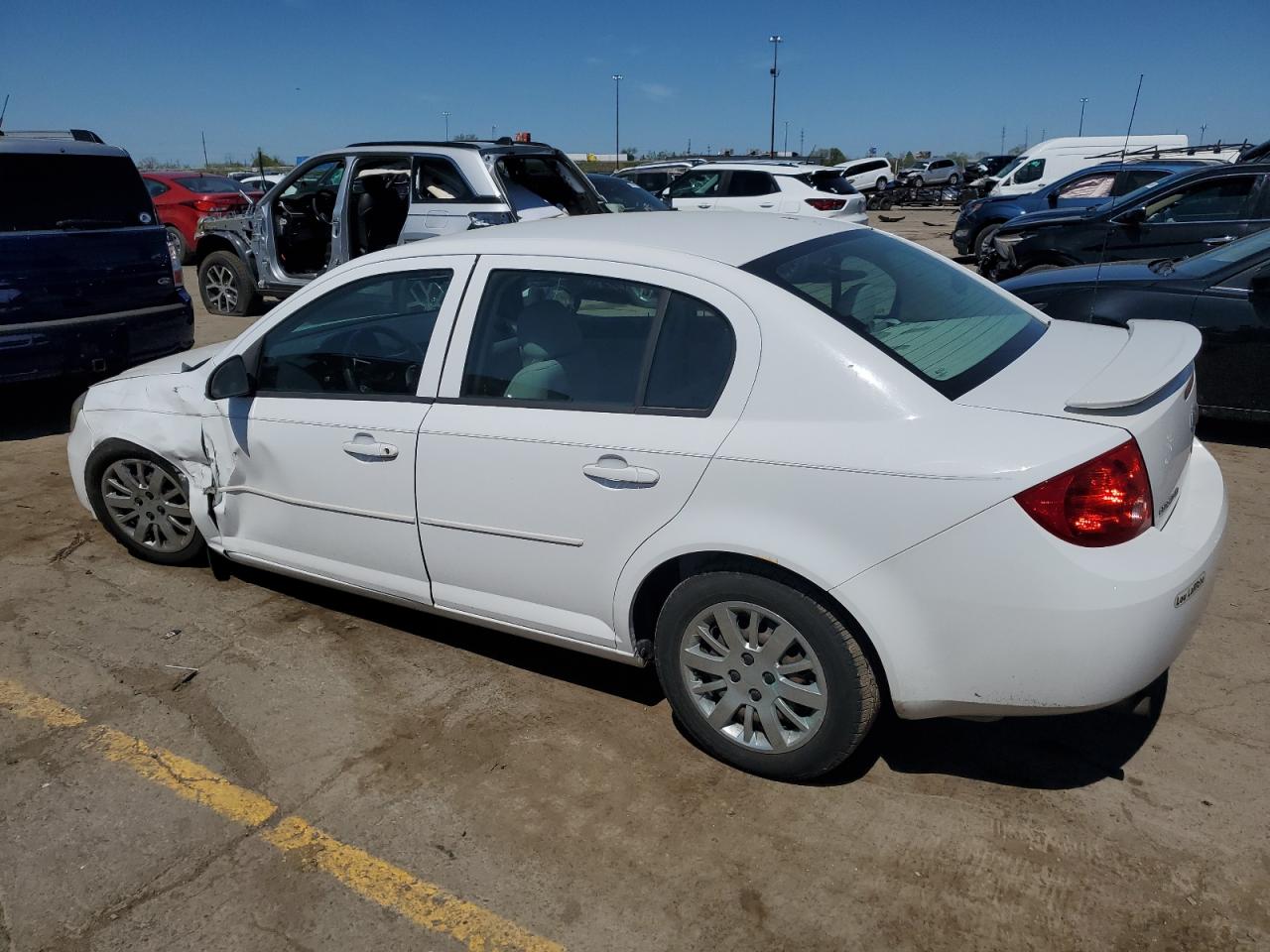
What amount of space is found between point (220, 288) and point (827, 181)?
979 cm

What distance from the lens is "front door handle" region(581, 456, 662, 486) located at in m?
2.80

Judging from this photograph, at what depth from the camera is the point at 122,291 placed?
22.7 feet

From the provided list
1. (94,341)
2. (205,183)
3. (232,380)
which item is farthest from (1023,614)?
(205,183)

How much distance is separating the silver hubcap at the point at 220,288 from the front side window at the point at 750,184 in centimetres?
813

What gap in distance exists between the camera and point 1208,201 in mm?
9031

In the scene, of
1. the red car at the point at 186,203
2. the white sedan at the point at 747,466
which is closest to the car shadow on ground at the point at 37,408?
the white sedan at the point at 747,466

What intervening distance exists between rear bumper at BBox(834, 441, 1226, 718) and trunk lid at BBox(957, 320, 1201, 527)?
0.74ft

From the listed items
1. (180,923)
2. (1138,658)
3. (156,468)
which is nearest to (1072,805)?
(1138,658)

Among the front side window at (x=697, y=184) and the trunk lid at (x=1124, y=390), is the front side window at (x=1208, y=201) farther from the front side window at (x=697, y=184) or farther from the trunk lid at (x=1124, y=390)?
the front side window at (x=697, y=184)

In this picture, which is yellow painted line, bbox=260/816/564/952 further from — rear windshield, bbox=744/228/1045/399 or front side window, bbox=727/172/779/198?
front side window, bbox=727/172/779/198

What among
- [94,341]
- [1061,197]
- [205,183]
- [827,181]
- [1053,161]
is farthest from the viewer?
[1053,161]

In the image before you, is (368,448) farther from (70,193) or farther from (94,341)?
(70,193)

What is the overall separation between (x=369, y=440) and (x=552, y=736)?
1200 millimetres

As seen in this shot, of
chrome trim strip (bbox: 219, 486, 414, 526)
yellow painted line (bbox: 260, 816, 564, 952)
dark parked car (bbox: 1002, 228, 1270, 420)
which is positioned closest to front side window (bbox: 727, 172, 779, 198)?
dark parked car (bbox: 1002, 228, 1270, 420)
